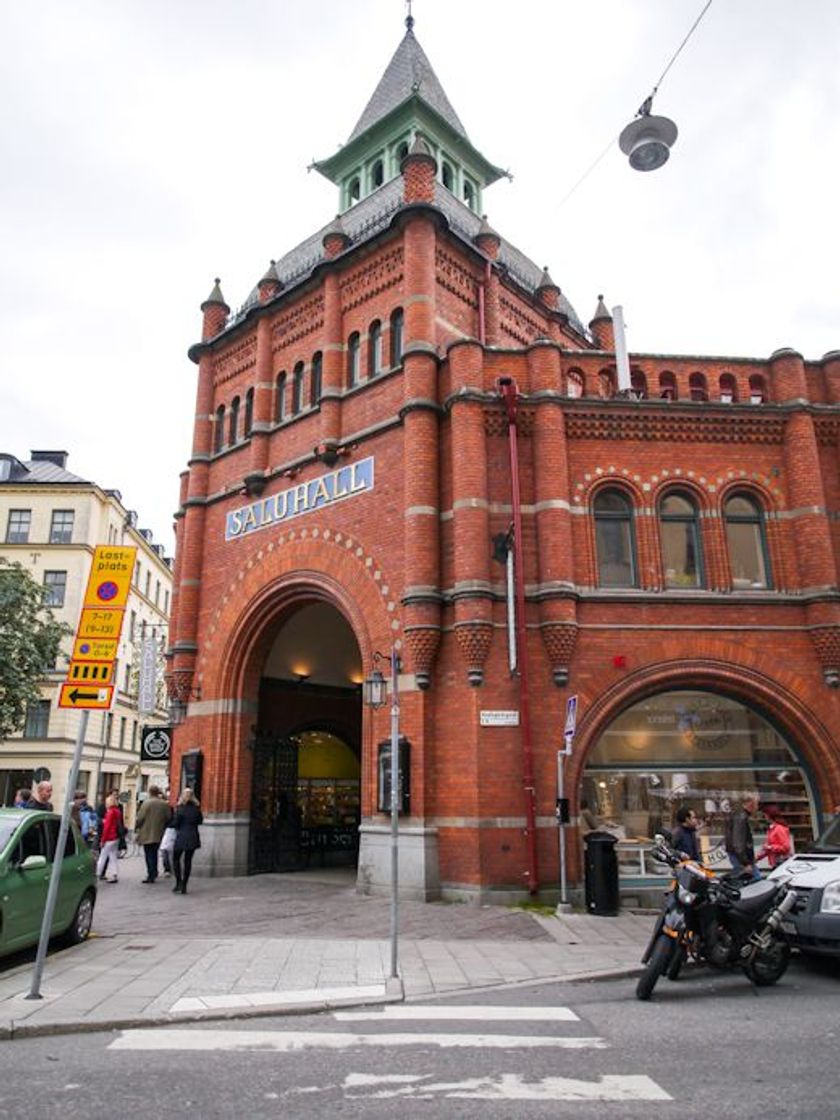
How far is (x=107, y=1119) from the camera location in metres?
4.70

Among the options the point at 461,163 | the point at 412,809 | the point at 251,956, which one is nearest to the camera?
the point at 251,956

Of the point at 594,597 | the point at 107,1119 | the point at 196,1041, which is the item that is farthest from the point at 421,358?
the point at 107,1119

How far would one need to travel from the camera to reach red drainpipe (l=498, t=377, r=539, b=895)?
13.3 metres

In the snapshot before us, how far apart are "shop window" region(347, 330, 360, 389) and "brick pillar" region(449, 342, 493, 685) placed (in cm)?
318

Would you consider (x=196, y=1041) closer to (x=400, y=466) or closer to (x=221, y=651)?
(x=400, y=466)

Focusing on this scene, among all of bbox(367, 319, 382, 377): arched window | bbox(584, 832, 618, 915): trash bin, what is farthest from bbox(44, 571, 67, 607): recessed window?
bbox(584, 832, 618, 915): trash bin

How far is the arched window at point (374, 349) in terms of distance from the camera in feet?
58.9

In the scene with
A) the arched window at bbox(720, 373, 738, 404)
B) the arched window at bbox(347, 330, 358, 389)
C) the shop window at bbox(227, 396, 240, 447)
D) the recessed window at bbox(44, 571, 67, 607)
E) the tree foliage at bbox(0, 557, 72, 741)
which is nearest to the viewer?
the arched window at bbox(720, 373, 738, 404)

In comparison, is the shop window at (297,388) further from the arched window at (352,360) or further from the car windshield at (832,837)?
the car windshield at (832,837)

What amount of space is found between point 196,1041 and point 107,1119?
1.70 metres

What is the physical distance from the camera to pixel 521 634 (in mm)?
14141

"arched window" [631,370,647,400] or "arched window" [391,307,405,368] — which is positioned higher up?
"arched window" [391,307,405,368]

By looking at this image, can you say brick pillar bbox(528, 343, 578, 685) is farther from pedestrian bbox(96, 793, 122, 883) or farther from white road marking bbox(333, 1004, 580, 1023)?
pedestrian bbox(96, 793, 122, 883)

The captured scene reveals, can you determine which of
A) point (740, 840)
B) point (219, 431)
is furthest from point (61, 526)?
point (740, 840)
